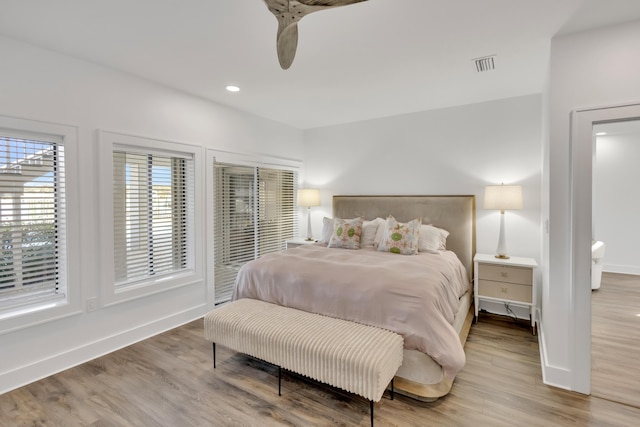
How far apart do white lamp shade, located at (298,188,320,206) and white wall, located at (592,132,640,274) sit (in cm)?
414

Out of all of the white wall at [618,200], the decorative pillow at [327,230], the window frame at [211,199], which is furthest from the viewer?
the white wall at [618,200]

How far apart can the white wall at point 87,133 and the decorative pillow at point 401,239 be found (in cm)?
234

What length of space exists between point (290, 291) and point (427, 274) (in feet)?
3.81

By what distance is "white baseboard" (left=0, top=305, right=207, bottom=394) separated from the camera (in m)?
2.27

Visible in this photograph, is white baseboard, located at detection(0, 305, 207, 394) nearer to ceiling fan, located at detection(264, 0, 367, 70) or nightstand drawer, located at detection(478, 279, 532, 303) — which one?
ceiling fan, located at detection(264, 0, 367, 70)

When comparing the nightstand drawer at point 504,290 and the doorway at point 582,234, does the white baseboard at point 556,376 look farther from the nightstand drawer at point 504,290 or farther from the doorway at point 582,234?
the nightstand drawer at point 504,290

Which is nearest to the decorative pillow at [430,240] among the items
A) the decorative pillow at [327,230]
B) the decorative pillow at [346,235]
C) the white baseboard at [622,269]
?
the decorative pillow at [346,235]

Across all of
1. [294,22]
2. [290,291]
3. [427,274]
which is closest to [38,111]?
[294,22]

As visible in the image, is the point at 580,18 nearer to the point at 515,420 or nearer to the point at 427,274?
the point at 427,274

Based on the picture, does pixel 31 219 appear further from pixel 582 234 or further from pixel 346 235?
pixel 582 234

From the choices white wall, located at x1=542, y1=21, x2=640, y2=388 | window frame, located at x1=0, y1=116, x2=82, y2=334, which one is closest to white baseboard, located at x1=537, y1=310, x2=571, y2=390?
white wall, located at x1=542, y1=21, x2=640, y2=388

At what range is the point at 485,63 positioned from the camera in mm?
2678

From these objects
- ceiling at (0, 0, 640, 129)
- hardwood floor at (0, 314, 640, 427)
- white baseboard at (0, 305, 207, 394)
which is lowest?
hardwood floor at (0, 314, 640, 427)

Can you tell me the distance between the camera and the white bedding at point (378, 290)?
6.79 feet
